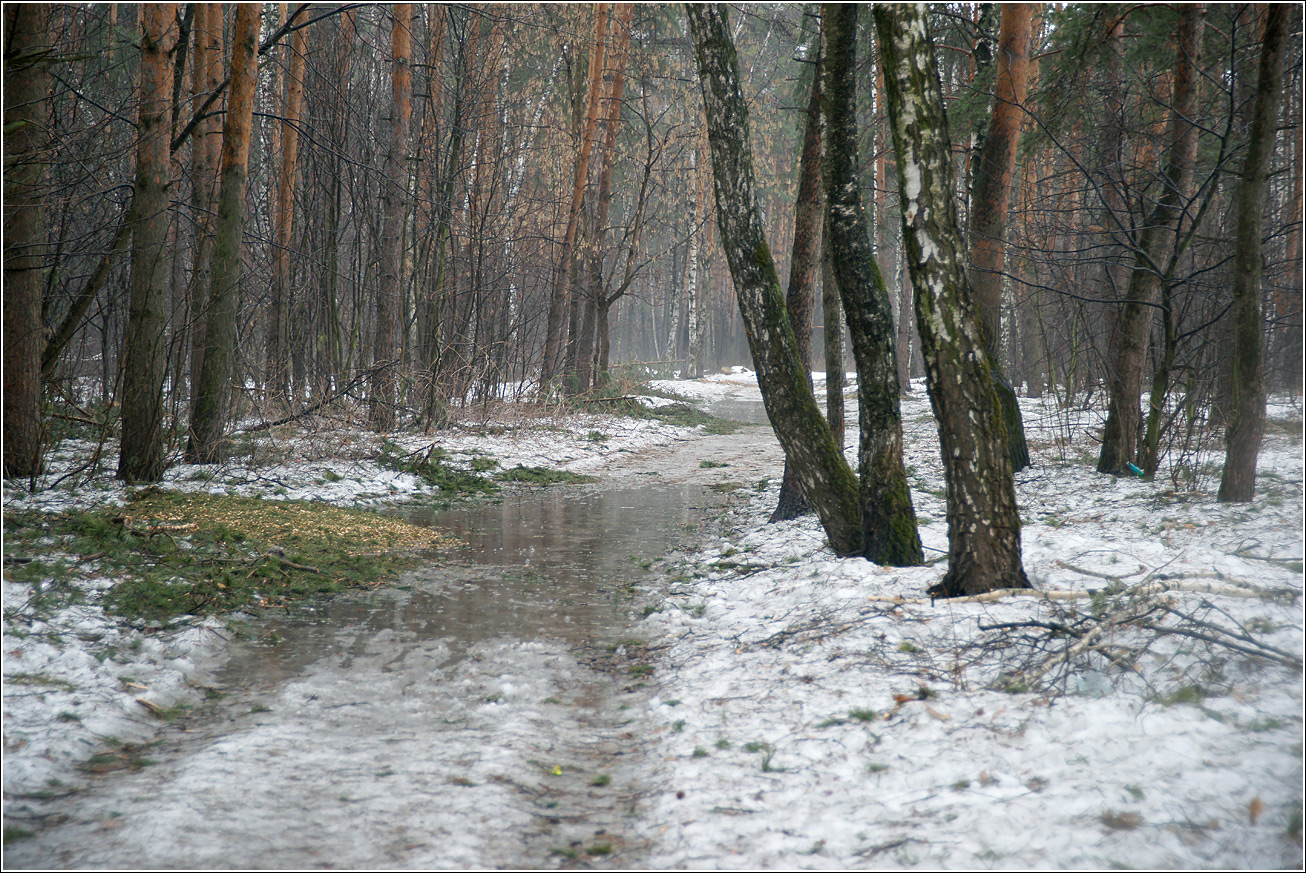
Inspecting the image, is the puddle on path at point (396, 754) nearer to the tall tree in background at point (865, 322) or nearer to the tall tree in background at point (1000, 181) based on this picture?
the tall tree in background at point (865, 322)

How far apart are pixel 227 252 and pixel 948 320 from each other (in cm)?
765

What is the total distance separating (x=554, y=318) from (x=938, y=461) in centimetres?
895

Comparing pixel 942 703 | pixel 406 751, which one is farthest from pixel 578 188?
pixel 942 703

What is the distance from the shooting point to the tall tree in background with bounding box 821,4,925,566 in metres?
5.42

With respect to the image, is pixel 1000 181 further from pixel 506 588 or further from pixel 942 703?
pixel 942 703

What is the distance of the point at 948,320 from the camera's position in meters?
4.26

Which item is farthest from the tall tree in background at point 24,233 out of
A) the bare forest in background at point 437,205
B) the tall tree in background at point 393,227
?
the tall tree in background at point 393,227

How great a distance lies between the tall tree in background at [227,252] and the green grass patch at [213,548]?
1.69 meters

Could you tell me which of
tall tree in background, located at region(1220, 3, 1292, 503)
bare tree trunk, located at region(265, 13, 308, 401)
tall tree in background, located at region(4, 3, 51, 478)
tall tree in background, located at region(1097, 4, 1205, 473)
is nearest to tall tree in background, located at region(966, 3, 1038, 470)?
tall tree in background, located at region(1097, 4, 1205, 473)

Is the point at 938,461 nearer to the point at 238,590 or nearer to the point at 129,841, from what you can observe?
the point at 238,590

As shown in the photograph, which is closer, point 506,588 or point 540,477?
point 506,588

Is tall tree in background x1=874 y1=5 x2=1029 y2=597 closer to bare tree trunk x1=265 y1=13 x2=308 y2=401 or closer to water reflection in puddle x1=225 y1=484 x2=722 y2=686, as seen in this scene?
water reflection in puddle x1=225 y1=484 x2=722 y2=686

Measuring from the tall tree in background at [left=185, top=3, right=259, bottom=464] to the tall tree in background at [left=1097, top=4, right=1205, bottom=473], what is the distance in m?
8.91

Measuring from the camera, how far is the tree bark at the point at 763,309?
5.78m
